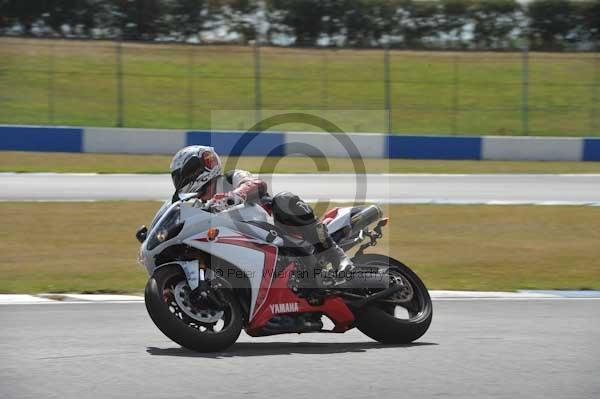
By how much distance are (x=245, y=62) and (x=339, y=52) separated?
2.77m

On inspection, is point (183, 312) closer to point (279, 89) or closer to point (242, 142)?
point (242, 142)

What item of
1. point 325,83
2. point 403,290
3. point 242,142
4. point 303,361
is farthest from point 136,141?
point 303,361


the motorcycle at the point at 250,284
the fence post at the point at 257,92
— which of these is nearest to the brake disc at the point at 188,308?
the motorcycle at the point at 250,284

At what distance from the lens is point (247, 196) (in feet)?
22.1

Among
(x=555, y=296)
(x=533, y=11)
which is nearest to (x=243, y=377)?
(x=555, y=296)

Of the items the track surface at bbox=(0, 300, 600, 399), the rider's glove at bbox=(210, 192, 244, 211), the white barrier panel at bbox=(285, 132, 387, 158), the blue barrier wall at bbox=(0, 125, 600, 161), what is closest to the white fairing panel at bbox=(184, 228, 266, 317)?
the rider's glove at bbox=(210, 192, 244, 211)

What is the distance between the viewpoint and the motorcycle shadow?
659cm

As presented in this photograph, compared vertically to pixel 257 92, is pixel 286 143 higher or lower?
lower

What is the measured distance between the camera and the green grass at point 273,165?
20172 millimetres

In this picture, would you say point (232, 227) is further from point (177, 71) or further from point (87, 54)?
point (87, 54)

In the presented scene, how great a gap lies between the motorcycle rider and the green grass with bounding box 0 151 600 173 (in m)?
12.7

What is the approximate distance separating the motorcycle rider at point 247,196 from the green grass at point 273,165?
41.6ft

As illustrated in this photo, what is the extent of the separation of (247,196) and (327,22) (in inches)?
1095

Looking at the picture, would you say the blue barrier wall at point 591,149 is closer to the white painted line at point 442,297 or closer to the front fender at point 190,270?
the white painted line at point 442,297
